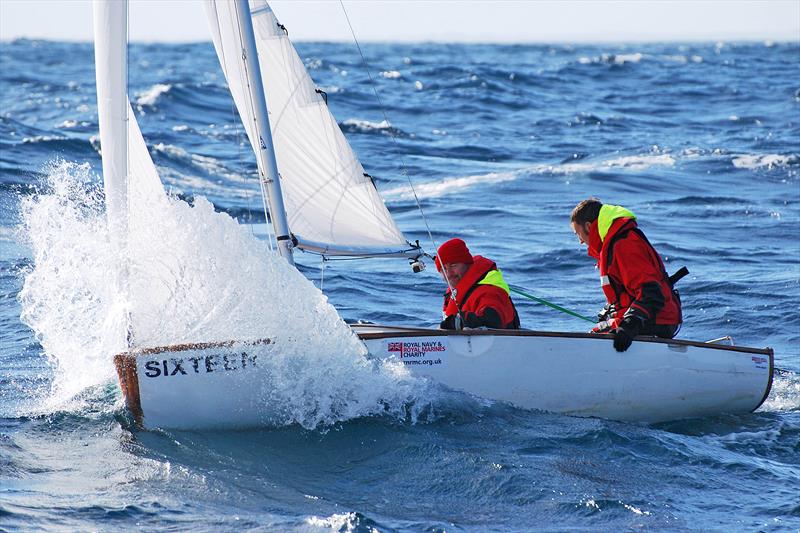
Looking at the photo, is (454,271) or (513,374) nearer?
(513,374)

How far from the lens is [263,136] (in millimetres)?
6926

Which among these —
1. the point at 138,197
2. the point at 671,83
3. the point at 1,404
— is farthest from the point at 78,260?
the point at 671,83

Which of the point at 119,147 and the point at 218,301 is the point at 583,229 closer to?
the point at 218,301

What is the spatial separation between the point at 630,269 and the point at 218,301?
8.64ft

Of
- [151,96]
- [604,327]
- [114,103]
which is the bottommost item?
[604,327]

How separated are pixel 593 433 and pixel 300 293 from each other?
79.0 inches

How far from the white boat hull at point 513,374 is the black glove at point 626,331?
7cm

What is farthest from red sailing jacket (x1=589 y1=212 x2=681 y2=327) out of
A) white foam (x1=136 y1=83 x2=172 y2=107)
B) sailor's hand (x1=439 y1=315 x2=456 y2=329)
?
white foam (x1=136 y1=83 x2=172 y2=107)

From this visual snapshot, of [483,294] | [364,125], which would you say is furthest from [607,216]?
[364,125]

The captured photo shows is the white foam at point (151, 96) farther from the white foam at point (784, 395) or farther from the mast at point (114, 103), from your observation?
the white foam at point (784, 395)

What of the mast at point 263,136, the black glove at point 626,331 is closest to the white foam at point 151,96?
the mast at point 263,136

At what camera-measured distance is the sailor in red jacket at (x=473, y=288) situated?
7086 millimetres

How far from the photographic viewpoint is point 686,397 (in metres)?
7.29

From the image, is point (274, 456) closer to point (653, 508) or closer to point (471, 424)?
point (471, 424)
